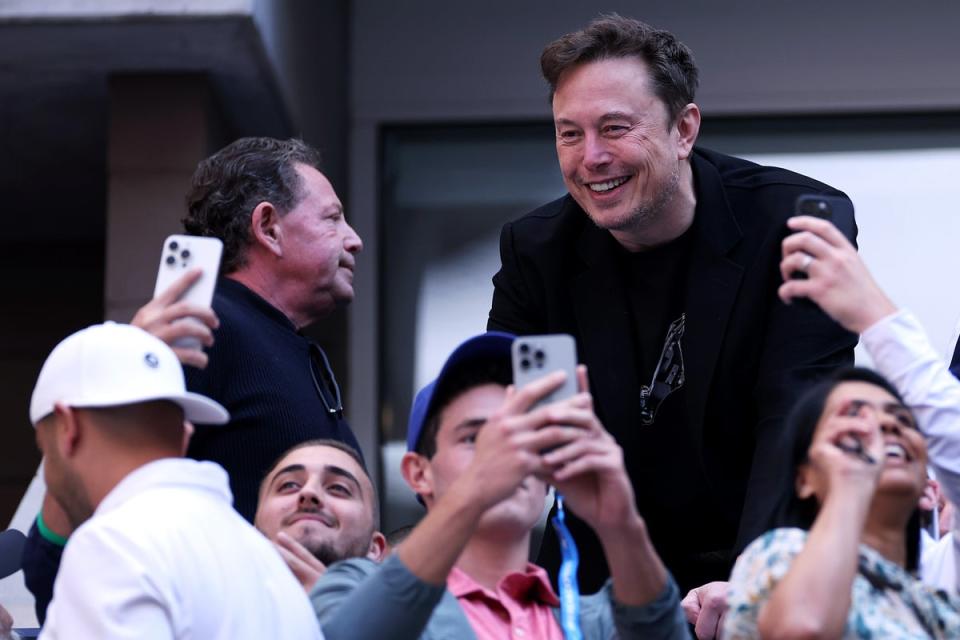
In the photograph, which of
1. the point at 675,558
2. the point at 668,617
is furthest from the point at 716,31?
the point at 668,617

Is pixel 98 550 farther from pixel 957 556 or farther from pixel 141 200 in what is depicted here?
pixel 141 200

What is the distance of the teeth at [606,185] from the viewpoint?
3.75m

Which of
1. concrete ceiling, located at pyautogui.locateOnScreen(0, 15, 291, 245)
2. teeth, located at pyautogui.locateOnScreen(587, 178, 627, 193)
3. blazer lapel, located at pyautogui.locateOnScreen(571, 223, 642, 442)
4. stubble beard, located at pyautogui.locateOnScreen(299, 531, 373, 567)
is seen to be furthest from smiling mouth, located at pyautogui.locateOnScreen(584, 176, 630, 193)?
concrete ceiling, located at pyautogui.locateOnScreen(0, 15, 291, 245)

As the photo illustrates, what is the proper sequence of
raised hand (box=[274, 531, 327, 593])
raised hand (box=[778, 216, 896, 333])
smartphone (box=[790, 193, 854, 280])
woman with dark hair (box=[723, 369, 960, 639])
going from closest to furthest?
woman with dark hair (box=[723, 369, 960, 639])
raised hand (box=[778, 216, 896, 333])
smartphone (box=[790, 193, 854, 280])
raised hand (box=[274, 531, 327, 593])

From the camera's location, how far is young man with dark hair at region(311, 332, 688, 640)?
7.75 ft

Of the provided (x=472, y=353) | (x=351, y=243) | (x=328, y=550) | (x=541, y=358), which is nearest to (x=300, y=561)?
(x=328, y=550)

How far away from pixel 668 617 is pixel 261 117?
4388mm

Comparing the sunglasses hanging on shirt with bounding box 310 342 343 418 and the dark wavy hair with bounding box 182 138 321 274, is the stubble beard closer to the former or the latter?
the sunglasses hanging on shirt with bounding box 310 342 343 418

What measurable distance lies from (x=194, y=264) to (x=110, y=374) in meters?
0.42

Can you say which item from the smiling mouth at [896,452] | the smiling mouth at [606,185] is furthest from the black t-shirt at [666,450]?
the smiling mouth at [896,452]

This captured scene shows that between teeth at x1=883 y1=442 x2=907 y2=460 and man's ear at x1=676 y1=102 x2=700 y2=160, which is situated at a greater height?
man's ear at x1=676 y1=102 x2=700 y2=160

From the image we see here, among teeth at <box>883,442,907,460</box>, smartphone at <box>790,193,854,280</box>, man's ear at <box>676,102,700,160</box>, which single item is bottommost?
teeth at <box>883,442,907,460</box>

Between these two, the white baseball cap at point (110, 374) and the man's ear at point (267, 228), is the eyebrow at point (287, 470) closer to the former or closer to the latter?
the white baseball cap at point (110, 374)

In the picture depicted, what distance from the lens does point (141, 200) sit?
6086 mm
